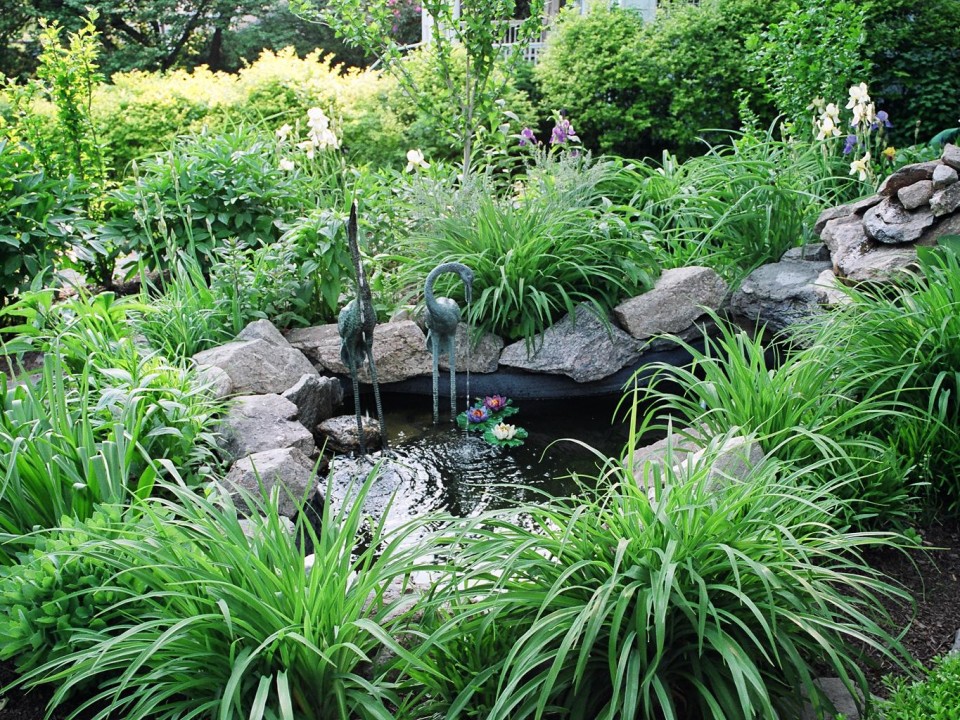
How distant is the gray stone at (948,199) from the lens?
4449 millimetres

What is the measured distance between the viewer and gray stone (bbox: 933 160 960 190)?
4.45 metres

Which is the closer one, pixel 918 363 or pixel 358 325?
pixel 918 363

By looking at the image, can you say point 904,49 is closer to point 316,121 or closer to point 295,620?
point 316,121

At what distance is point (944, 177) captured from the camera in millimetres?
4453

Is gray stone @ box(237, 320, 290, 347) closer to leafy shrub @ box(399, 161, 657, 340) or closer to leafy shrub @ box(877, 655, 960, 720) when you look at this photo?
leafy shrub @ box(399, 161, 657, 340)

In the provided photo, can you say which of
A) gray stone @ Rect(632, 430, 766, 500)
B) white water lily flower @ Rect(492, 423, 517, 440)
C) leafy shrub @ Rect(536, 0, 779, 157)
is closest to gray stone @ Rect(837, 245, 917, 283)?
gray stone @ Rect(632, 430, 766, 500)

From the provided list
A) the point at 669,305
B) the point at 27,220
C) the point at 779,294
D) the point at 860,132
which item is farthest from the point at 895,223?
the point at 27,220

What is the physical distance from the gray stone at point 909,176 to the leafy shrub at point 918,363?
1273 mm

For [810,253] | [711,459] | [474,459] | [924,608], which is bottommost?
[474,459]

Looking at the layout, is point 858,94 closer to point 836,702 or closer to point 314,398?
point 314,398

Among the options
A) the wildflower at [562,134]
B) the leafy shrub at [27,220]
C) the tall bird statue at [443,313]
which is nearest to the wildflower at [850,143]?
the wildflower at [562,134]

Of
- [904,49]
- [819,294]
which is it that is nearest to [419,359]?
[819,294]

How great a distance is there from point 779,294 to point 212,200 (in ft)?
11.5

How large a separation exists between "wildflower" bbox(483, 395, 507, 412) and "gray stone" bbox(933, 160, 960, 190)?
2470 millimetres
